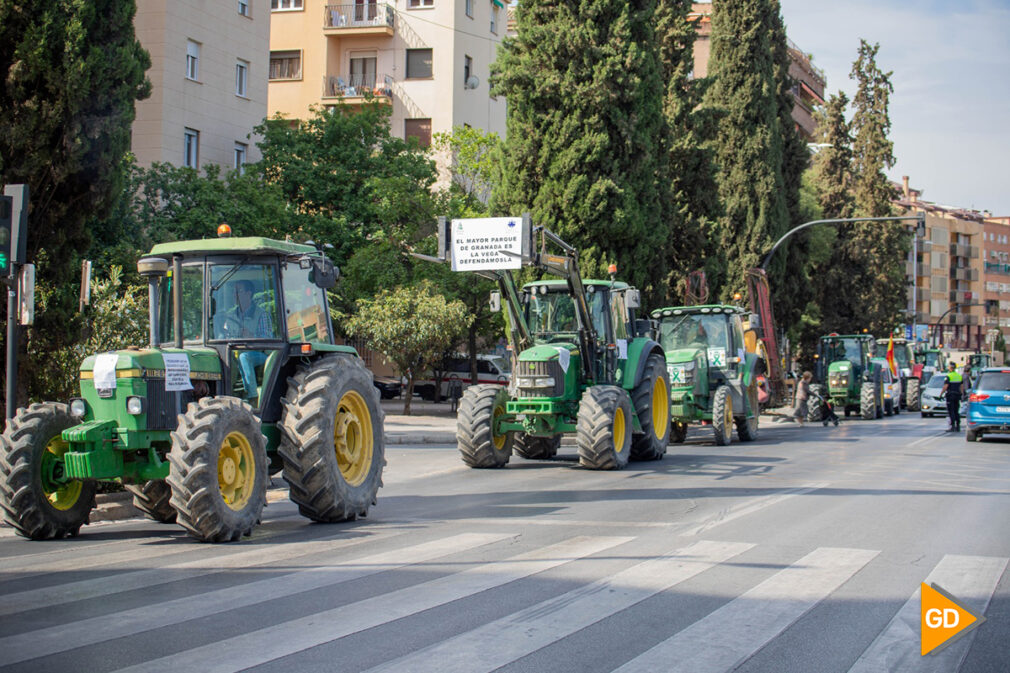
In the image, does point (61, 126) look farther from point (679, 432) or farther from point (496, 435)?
point (679, 432)

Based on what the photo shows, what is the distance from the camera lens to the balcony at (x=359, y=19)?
48.9 metres

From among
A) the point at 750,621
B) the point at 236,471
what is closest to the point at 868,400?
the point at 236,471

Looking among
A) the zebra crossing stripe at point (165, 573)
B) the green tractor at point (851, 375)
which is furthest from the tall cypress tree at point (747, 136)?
the zebra crossing stripe at point (165, 573)

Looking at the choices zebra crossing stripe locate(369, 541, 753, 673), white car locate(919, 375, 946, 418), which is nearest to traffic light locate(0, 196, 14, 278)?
zebra crossing stripe locate(369, 541, 753, 673)

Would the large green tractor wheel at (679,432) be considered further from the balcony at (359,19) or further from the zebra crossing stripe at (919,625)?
the balcony at (359,19)

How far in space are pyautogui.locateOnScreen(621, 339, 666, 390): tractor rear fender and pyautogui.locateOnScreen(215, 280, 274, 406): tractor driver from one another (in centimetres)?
839

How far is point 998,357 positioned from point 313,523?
478 ft

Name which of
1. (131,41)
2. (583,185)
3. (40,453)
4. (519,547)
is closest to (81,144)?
(131,41)

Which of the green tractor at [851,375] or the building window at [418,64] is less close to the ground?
the building window at [418,64]

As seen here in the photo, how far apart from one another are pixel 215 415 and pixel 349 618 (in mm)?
3189

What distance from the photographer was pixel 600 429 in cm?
1606

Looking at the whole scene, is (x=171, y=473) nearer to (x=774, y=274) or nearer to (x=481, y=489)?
(x=481, y=489)

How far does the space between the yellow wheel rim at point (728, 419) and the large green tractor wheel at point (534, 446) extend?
529 centimetres

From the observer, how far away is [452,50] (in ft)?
159
